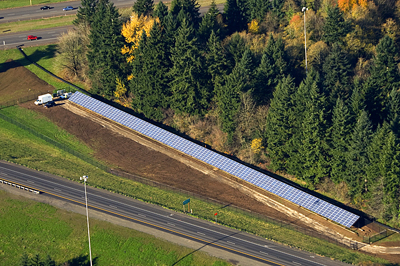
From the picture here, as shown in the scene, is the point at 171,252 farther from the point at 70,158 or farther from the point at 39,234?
the point at 70,158

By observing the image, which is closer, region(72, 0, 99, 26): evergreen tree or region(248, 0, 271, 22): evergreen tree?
region(72, 0, 99, 26): evergreen tree

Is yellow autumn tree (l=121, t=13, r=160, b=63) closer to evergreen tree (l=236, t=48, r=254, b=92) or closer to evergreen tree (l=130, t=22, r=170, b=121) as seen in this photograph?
evergreen tree (l=130, t=22, r=170, b=121)

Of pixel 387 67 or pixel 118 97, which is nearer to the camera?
pixel 387 67

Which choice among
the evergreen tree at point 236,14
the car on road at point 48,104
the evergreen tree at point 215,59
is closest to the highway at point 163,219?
the car on road at point 48,104

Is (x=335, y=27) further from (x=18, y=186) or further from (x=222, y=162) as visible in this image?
(x=18, y=186)

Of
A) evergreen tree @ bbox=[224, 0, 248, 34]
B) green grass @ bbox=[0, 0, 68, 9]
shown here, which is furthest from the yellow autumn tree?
green grass @ bbox=[0, 0, 68, 9]

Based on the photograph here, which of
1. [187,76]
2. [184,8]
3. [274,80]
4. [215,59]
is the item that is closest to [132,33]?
[187,76]

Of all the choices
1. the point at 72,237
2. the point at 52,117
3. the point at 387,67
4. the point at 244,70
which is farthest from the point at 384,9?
the point at 72,237
